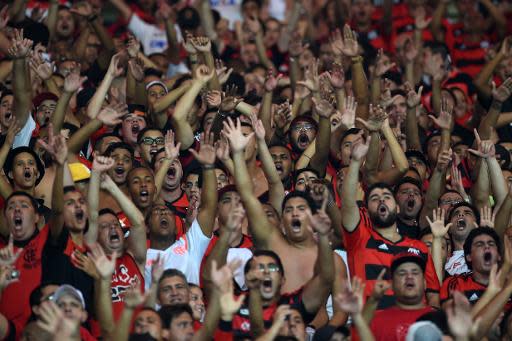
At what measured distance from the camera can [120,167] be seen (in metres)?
11.1

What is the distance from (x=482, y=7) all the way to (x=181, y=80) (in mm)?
5096

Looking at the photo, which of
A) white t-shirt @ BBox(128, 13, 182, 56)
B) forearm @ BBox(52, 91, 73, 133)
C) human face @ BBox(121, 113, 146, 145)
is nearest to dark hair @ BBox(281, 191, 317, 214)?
forearm @ BBox(52, 91, 73, 133)

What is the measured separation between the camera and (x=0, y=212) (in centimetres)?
1032

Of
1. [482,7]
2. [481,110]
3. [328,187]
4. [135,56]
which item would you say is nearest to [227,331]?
[328,187]

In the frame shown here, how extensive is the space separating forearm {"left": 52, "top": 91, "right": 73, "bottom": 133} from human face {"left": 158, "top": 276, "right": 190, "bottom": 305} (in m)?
2.18

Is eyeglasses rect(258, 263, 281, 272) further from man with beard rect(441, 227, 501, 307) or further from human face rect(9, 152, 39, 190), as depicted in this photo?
human face rect(9, 152, 39, 190)

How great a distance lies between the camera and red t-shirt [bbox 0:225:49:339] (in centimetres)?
958

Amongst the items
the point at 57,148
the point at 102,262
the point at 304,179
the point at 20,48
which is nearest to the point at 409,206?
the point at 304,179

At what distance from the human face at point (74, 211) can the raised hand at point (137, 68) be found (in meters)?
2.67

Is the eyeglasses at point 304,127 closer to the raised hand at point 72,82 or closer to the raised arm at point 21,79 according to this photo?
the raised hand at point 72,82

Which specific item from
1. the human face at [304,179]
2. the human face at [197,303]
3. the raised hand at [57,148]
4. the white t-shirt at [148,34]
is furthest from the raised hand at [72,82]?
the white t-shirt at [148,34]

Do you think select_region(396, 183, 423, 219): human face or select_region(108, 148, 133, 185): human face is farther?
select_region(396, 183, 423, 219): human face

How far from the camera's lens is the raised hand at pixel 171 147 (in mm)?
10734

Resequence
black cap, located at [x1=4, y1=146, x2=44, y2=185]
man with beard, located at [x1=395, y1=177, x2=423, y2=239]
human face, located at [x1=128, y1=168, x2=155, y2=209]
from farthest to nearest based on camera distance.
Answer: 1. man with beard, located at [x1=395, y1=177, x2=423, y2=239]
2. black cap, located at [x1=4, y1=146, x2=44, y2=185]
3. human face, located at [x1=128, y1=168, x2=155, y2=209]
